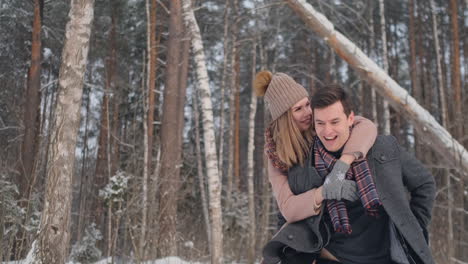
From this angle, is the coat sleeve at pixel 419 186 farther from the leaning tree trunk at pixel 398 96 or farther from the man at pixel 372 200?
the leaning tree trunk at pixel 398 96

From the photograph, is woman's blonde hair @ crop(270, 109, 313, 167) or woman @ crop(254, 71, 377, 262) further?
woman's blonde hair @ crop(270, 109, 313, 167)

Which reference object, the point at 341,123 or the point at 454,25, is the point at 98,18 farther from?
the point at 341,123

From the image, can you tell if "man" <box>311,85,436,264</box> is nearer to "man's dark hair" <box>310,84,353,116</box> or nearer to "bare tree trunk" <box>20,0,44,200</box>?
"man's dark hair" <box>310,84,353,116</box>

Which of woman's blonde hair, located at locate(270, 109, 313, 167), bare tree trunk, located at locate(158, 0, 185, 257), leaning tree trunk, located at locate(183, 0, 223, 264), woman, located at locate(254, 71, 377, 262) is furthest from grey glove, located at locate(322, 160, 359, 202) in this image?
bare tree trunk, located at locate(158, 0, 185, 257)

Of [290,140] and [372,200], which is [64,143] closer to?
[290,140]

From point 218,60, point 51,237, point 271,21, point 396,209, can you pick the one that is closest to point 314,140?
point 396,209

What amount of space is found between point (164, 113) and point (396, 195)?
8.42m

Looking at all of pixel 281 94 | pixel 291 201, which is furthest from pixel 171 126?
pixel 291 201

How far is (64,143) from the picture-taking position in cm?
470

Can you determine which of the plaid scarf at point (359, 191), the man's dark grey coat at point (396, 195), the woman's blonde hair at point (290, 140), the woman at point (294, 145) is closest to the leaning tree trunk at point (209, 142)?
the woman at point (294, 145)

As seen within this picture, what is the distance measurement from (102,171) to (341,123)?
14.4 metres

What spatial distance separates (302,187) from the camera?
1.96m

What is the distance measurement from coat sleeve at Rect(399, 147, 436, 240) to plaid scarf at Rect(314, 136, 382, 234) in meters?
0.20

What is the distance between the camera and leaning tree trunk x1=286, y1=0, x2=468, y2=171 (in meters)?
4.21
